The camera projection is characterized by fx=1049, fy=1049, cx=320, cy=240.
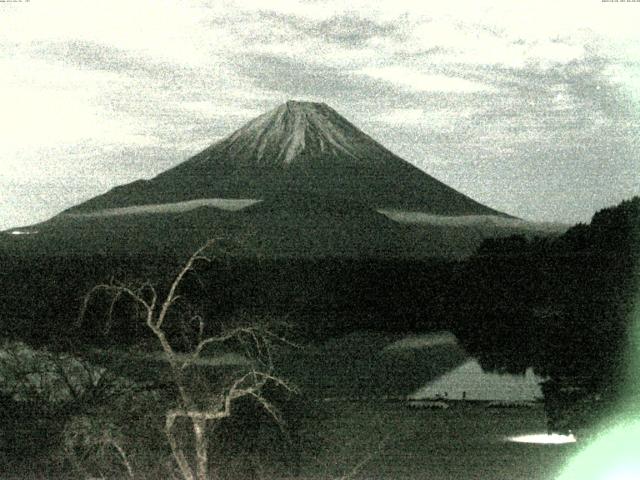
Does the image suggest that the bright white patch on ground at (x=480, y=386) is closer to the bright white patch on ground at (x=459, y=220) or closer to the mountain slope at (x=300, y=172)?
the bright white patch on ground at (x=459, y=220)

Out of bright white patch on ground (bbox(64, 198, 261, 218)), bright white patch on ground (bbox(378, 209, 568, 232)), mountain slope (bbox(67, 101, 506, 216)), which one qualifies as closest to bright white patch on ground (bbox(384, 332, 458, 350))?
bright white patch on ground (bbox(378, 209, 568, 232))

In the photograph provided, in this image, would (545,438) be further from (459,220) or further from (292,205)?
(292,205)

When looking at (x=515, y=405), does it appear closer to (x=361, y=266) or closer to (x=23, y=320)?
(x=23, y=320)

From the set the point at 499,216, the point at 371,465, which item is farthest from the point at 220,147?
the point at 371,465

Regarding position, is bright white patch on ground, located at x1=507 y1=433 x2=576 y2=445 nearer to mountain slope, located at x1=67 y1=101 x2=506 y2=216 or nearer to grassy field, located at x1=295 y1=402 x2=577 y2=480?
grassy field, located at x1=295 y1=402 x2=577 y2=480

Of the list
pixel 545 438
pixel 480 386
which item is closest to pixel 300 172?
pixel 480 386

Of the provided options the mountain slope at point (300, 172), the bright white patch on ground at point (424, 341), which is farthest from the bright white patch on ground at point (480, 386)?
the mountain slope at point (300, 172)
